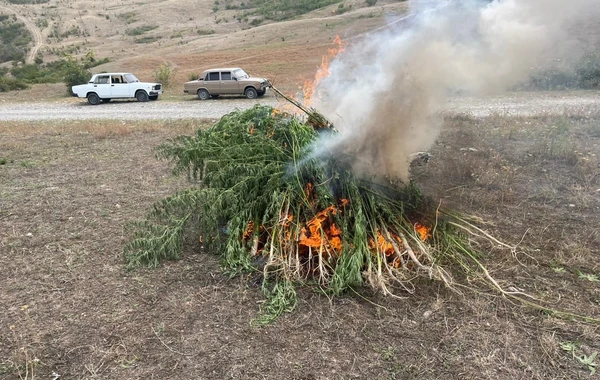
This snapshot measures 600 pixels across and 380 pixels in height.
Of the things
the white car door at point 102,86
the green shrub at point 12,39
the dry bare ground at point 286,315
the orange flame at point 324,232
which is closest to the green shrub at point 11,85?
the white car door at point 102,86

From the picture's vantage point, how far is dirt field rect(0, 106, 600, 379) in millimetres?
2971

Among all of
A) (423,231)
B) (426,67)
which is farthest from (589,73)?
(423,231)

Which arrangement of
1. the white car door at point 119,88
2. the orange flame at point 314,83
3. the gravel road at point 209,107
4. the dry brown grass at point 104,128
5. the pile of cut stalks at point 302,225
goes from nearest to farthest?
the pile of cut stalks at point 302,225 < the orange flame at point 314,83 < the dry brown grass at point 104,128 < the gravel road at point 209,107 < the white car door at point 119,88

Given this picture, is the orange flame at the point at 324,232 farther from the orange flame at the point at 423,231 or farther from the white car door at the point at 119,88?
the white car door at the point at 119,88

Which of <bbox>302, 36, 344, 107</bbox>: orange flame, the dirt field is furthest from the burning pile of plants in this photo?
<bbox>302, 36, 344, 107</bbox>: orange flame

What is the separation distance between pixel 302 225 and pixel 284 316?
97 centimetres

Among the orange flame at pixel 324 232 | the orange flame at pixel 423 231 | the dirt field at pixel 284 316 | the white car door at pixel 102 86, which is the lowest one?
the dirt field at pixel 284 316

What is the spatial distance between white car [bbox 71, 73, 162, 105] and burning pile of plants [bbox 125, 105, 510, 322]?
16.2 meters

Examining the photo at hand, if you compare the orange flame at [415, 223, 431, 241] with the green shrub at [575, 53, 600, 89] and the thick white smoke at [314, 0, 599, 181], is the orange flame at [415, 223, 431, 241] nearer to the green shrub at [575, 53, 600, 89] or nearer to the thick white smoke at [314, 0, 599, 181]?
the thick white smoke at [314, 0, 599, 181]

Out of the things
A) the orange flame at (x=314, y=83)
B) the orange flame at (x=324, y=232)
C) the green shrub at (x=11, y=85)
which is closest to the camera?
the orange flame at (x=324, y=232)

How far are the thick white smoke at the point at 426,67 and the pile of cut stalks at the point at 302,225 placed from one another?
0.97ft

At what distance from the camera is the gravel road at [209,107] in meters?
12.4

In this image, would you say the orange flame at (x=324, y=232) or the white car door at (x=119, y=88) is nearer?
the orange flame at (x=324, y=232)

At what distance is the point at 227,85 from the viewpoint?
61.3ft
